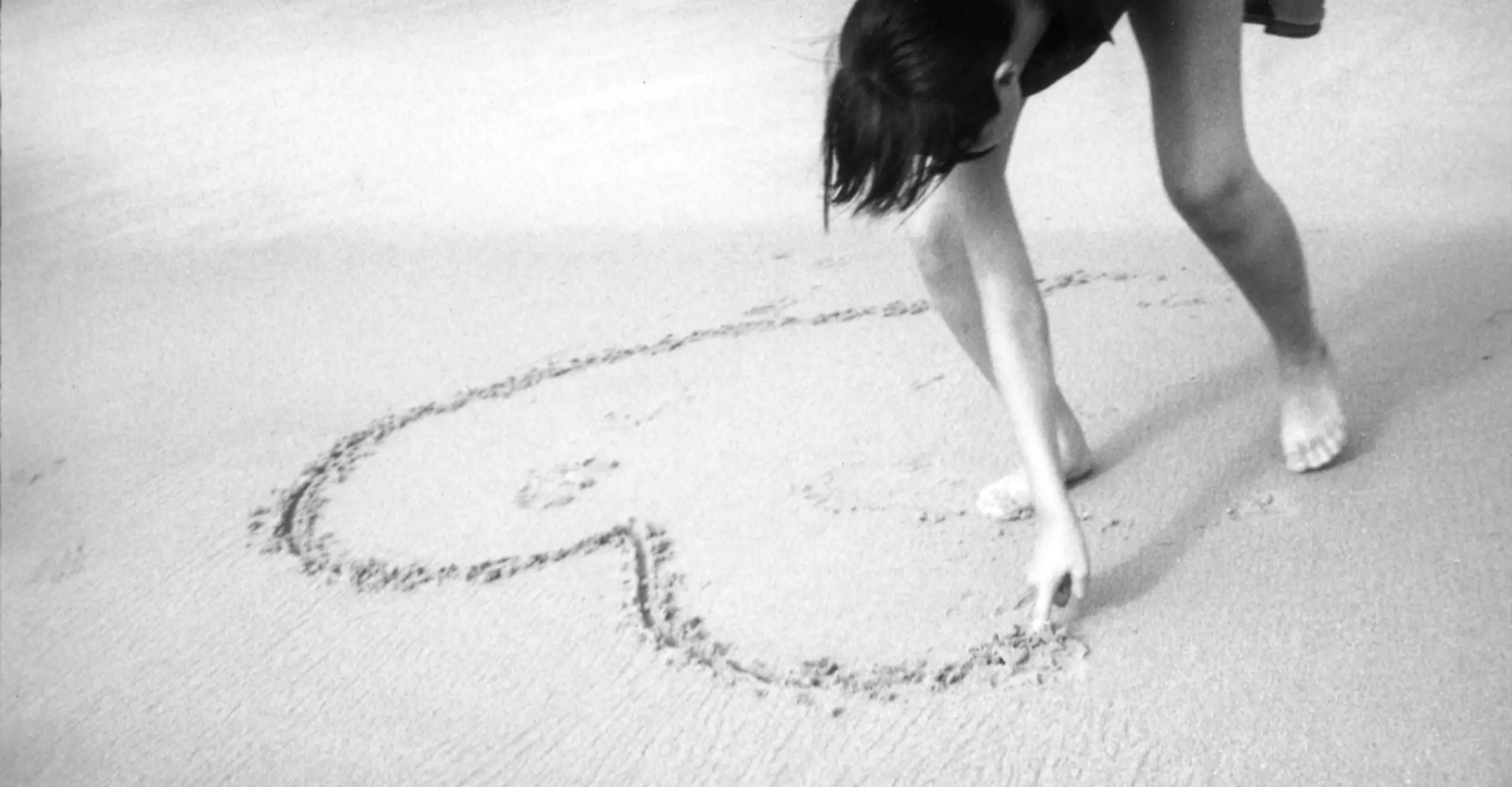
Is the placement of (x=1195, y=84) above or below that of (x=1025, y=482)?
above

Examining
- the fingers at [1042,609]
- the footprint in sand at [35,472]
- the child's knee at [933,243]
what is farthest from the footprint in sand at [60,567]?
the fingers at [1042,609]

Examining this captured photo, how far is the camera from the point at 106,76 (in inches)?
147

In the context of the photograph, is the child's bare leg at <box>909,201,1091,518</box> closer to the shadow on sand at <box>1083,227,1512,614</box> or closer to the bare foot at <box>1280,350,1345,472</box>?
the shadow on sand at <box>1083,227,1512,614</box>

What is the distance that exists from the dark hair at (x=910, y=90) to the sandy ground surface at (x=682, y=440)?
1.97 feet

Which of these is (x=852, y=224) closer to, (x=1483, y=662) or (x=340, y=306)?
(x=340, y=306)

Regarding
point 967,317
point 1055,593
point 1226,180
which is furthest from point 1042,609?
point 1226,180

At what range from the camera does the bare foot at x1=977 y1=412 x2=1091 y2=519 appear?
6.61 ft

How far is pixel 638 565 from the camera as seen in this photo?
2.05 meters

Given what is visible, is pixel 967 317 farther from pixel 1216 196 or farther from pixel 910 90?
pixel 910 90

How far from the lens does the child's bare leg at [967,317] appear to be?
198 centimetres

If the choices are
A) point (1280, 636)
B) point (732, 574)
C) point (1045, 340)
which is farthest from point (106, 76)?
point (1280, 636)

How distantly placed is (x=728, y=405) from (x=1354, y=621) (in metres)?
1.26

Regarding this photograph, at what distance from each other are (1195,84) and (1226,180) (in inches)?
5.2

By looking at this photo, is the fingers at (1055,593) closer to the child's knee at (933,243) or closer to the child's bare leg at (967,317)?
the child's bare leg at (967,317)
